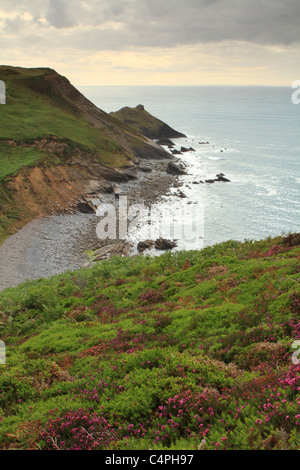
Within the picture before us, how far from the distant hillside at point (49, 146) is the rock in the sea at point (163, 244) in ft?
60.0

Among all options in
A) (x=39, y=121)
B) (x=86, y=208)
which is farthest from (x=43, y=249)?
(x=39, y=121)

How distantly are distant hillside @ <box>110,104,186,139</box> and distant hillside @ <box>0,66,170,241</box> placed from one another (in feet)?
96.8

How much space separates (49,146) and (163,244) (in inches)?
1416

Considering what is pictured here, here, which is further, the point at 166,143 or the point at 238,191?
the point at 166,143

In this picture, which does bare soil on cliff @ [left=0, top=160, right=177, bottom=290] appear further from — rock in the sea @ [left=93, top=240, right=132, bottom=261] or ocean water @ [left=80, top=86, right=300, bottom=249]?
ocean water @ [left=80, top=86, right=300, bottom=249]

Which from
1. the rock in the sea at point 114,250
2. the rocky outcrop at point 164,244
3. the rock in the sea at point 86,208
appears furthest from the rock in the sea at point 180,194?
the rock in the sea at point 114,250

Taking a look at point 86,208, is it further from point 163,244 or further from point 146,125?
point 146,125

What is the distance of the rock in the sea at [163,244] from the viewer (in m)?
42.6

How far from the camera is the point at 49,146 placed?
2616 inches

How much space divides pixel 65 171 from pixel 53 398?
59.4 metres

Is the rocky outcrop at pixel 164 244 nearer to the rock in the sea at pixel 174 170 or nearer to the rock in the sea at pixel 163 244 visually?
the rock in the sea at pixel 163 244

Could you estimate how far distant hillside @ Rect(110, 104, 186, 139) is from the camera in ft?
437
